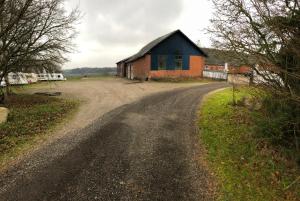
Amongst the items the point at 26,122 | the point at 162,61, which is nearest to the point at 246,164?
the point at 26,122

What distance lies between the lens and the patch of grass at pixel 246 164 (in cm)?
628

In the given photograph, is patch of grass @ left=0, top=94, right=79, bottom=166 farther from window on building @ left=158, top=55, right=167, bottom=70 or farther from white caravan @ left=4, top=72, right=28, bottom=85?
window on building @ left=158, top=55, right=167, bottom=70

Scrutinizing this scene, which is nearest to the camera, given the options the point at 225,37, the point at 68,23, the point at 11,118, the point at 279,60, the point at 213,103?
the point at 279,60

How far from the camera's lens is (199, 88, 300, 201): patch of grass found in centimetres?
628

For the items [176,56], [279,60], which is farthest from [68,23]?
[176,56]

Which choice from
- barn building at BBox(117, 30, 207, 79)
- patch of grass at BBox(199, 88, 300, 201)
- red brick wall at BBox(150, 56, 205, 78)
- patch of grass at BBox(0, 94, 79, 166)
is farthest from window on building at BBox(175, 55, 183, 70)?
patch of grass at BBox(199, 88, 300, 201)

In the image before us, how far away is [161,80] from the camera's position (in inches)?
1214

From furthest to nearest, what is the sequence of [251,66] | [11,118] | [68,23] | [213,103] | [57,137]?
[68,23] < [213,103] < [11,118] < [57,137] < [251,66]

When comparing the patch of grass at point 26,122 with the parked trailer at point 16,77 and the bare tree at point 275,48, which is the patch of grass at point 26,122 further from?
the bare tree at point 275,48

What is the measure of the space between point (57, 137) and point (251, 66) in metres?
7.44

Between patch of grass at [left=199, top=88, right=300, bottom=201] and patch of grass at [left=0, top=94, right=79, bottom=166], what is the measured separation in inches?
258

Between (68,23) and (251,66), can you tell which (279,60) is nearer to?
(251,66)

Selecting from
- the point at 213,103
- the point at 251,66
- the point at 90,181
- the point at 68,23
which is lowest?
the point at 90,181

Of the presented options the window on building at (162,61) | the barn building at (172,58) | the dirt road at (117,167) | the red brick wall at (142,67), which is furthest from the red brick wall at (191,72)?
the dirt road at (117,167)
